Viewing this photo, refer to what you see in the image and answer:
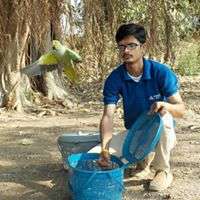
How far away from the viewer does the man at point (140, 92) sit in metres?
3.62

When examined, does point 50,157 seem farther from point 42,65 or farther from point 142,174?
point 42,65

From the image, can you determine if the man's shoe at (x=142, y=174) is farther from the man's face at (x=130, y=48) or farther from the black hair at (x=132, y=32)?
the black hair at (x=132, y=32)

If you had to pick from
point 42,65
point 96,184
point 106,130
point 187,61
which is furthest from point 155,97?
point 187,61

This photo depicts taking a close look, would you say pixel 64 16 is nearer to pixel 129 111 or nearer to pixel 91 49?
pixel 91 49

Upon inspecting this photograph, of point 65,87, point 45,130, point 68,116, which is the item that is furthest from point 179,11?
point 45,130

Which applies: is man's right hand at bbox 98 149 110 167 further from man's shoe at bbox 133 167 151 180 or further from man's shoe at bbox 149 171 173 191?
man's shoe at bbox 133 167 151 180

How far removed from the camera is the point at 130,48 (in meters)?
3.62

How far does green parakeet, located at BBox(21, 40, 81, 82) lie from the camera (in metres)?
6.46

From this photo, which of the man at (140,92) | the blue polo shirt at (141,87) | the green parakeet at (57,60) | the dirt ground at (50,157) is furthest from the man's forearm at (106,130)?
the green parakeet at (57,60)

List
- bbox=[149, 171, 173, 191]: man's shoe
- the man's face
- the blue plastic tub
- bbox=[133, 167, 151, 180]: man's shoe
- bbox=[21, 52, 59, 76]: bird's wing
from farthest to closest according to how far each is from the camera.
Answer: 1. bbox=[21, 52, 59, 76]: bird's wing
2. bbox=[133, 167, 151, 180]: man's shoe
3. bbox=[149, 171, 173, 191]: man's shoe
4. the man's face
5. the blue plastic tub

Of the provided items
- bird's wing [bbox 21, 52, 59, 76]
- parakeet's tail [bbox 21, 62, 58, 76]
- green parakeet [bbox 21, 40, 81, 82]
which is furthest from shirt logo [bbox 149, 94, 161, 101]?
parakeet's tail [bbox 21, 62, 58, 76]

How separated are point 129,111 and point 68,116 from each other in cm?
295

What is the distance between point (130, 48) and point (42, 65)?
356cm

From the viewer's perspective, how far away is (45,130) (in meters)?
5.79
